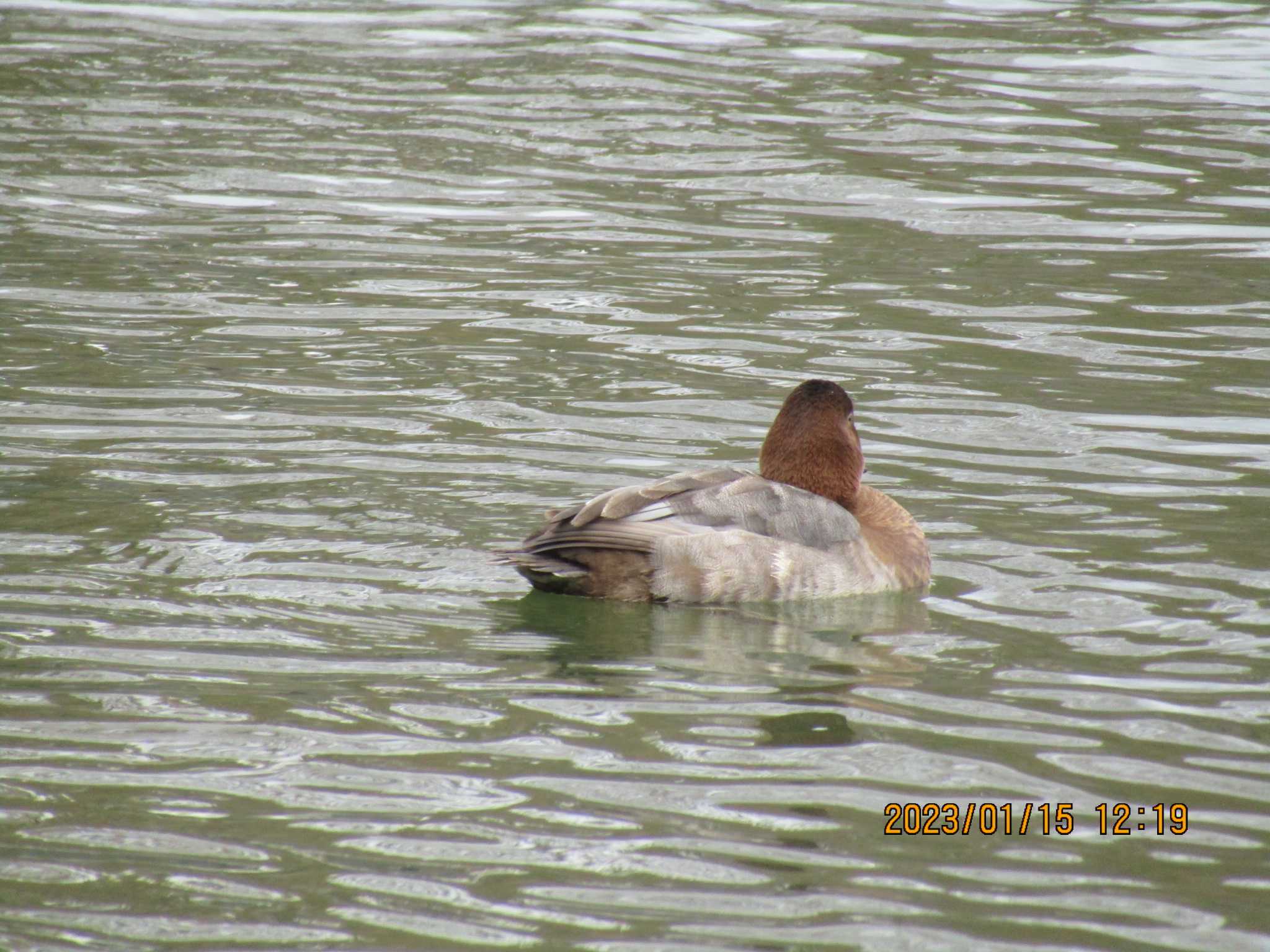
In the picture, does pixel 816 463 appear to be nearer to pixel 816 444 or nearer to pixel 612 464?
pixel 816 444

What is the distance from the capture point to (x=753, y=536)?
7.20m

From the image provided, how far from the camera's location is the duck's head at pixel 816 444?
7.58 metres

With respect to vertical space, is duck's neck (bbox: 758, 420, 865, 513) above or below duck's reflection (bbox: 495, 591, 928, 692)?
above

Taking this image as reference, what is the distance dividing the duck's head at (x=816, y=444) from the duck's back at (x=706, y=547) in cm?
21

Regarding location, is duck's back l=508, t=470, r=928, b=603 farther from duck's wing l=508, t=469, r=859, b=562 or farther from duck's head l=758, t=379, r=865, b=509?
duck's head l=758, t=379, r=865, b=509

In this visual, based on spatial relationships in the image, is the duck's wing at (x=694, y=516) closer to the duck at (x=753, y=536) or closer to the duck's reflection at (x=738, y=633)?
the duck at (x=753, y=536)

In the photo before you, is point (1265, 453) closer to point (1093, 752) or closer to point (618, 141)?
point (1093, 752)

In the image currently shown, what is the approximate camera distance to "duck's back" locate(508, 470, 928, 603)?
22.9 feet

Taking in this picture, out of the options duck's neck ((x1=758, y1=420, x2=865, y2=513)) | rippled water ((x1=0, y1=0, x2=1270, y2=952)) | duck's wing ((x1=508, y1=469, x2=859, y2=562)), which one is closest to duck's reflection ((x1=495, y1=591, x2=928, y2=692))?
rippled water ((x1=0, y1=0, x2=1270, y2=952))

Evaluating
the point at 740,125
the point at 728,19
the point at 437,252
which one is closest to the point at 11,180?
the point at 437,252

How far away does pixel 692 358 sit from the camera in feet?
33.9

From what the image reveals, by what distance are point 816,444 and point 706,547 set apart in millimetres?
789
